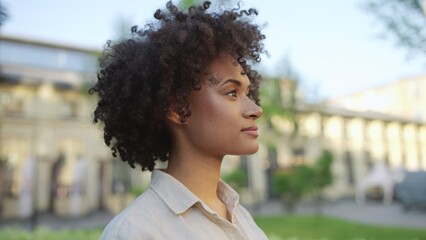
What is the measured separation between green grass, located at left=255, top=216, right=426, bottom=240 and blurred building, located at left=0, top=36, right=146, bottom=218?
14.0 m

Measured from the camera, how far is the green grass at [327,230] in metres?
9.89

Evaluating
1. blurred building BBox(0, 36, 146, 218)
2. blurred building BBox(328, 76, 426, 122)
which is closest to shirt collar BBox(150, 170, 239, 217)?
blurred building BBox(0, 36, 146, 218)

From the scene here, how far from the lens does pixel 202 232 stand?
134cm

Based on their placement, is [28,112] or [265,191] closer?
[28,112]

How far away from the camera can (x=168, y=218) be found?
1321mm

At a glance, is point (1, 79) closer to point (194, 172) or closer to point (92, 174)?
point (92, 174)


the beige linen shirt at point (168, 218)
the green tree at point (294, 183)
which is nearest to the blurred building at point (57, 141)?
the green tree at point (294, 183)

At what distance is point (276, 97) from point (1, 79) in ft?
53.9

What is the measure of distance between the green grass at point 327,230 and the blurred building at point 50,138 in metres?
14.0

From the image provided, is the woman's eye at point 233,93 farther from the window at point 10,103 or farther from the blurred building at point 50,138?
the window at point 10,103

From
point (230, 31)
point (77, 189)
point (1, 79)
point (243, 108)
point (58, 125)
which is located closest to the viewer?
point (243, 108)

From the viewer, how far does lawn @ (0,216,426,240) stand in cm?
824

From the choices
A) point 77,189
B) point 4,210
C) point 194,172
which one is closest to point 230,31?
point 194,172

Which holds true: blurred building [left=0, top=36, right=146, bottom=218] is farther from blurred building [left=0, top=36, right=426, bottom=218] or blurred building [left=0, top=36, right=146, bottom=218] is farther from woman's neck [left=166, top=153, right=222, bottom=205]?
woman's neck [left=166, top=153, right=222, bottom=205]
